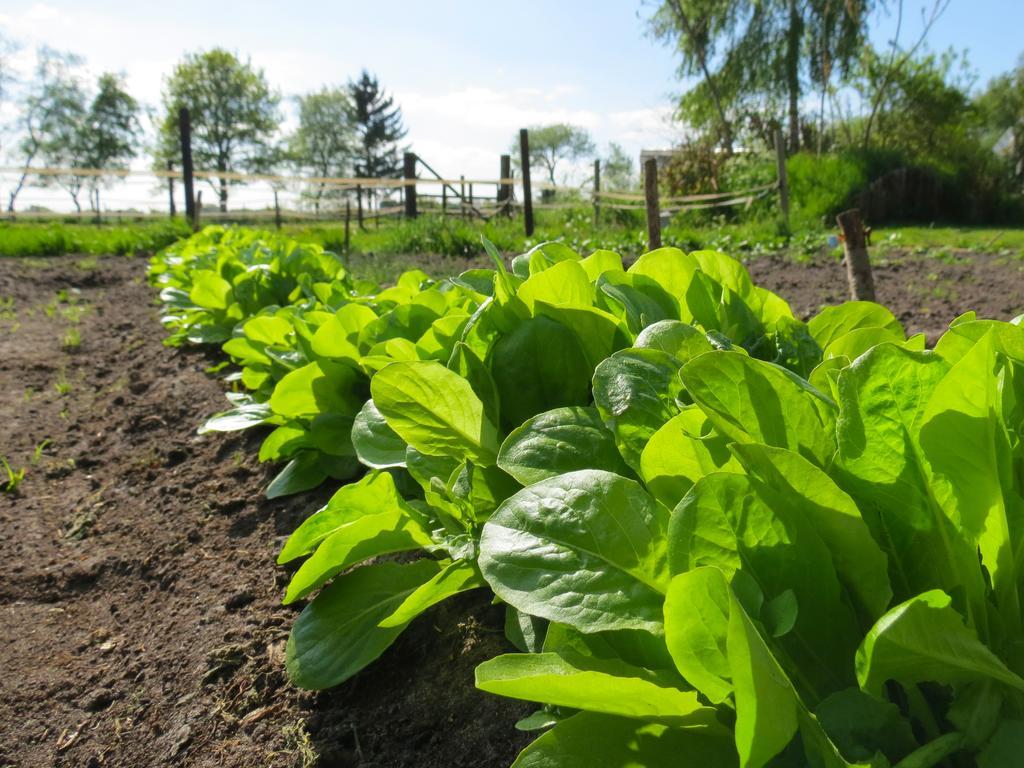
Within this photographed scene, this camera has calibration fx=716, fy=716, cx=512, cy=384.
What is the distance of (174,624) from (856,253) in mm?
3462

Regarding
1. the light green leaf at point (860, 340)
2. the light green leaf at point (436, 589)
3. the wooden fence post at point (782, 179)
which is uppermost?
the wooden fence post at point (782, 179)

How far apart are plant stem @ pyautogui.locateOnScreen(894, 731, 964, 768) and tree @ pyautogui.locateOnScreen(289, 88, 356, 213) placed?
75911mm

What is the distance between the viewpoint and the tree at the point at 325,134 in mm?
71500

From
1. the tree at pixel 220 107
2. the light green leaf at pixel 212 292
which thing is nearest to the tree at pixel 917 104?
the light green leaf at pixel 212 292

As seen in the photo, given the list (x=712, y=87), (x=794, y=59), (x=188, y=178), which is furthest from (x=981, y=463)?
(x=794, y=59)

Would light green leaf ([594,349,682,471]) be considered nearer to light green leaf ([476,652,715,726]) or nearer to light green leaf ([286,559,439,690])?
light green leaf ([476,652,715,726])

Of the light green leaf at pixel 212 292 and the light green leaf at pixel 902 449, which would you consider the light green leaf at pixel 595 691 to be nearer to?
the light green leaf at pixel 902 449

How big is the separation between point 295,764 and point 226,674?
15.5 inches

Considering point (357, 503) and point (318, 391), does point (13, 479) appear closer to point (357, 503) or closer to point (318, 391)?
point (318, 391)

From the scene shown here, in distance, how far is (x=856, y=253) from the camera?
368 cm

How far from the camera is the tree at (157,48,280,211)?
189ft

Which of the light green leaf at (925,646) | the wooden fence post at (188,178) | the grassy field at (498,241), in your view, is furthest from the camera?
the wooden fence post at (188,178)

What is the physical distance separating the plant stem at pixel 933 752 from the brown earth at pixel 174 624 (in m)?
0.75

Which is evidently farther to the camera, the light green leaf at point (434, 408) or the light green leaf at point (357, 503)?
the light green leaf at point (357, 503)
